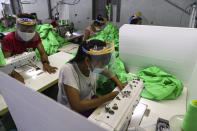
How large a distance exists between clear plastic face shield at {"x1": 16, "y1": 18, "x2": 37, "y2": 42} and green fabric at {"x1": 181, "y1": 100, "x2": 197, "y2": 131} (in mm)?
1892

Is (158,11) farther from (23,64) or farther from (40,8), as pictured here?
(40,8)

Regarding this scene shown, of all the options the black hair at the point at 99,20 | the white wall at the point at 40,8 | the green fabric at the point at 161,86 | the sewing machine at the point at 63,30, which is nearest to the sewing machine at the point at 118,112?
the green fabric at the point at 161,86

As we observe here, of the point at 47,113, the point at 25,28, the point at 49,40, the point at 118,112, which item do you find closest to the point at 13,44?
the point at 25,28

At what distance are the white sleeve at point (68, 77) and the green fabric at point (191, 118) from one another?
79 centimetres

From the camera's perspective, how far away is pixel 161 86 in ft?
4.79

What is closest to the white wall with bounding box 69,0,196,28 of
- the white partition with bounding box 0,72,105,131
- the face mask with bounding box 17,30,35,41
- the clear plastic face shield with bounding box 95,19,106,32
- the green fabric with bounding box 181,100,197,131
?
the clear plastic face shield with bounding box 95,19,106,32

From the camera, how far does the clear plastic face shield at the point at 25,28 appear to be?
1.75 m

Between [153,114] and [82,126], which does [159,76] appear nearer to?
[153,114]

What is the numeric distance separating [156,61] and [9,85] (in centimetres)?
154

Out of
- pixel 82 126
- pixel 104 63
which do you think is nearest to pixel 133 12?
pixel 104 63

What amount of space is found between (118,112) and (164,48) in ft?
3.54

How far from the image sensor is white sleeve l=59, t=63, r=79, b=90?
3.71 ft

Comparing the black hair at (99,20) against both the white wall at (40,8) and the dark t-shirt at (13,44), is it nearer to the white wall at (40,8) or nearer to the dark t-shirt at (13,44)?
the dark t-shirt at (13,44)

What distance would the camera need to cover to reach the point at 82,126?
0.52 meters
